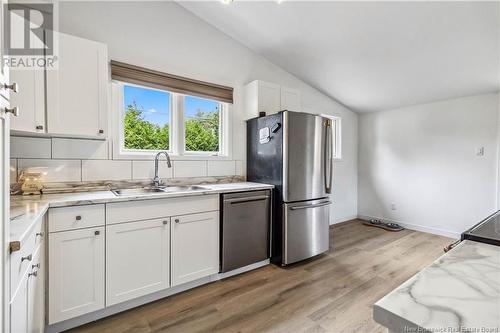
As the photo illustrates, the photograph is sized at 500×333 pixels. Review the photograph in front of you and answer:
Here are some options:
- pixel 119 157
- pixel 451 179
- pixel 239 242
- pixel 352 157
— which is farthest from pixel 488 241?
pixel 352 157

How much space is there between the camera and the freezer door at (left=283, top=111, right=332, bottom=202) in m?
2.62

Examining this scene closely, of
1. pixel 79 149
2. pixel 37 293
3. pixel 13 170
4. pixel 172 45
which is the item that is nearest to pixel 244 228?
pixel 37 293

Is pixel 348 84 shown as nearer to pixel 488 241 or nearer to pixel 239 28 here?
pixel 239 28

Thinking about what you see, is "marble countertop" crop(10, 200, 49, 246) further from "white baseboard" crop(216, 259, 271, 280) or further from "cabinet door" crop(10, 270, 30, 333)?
"white baseboard" crop(216, 259, 271, 280)

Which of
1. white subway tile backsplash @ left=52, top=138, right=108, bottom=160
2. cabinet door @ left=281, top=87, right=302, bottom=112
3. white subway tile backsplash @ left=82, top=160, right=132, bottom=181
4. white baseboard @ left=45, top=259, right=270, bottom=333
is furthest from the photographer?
cabinet door @ left=281, top=87, right=302, bottom=112

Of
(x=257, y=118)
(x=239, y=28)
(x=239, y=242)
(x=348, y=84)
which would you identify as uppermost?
(x=239, y=28)

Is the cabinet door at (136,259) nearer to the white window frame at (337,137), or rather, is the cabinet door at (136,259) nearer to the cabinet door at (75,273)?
the cabinet door at (75,273)

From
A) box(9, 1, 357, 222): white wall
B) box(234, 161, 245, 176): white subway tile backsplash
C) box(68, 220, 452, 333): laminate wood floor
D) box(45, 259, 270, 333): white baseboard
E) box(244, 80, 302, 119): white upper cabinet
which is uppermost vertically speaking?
box(9, 1, 357, 222): white wall

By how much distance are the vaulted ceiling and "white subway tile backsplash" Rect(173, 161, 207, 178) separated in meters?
1.76

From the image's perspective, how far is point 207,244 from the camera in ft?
7.45

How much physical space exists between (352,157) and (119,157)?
13.5 feet

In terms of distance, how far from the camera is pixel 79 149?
2.16 meters

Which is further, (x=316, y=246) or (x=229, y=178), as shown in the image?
(x=229, y=178)

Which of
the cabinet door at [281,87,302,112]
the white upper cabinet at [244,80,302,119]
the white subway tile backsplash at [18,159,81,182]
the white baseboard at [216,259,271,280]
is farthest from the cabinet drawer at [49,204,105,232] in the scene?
the cabinet door at [281,87,302,112]
